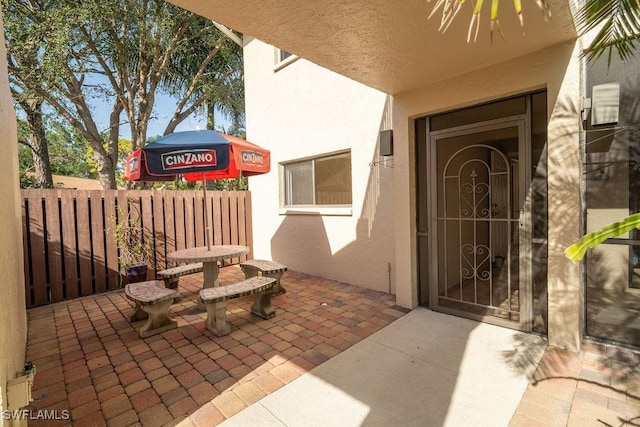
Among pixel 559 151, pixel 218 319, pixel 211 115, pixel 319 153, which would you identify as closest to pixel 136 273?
pixel 218 319

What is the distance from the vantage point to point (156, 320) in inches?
150

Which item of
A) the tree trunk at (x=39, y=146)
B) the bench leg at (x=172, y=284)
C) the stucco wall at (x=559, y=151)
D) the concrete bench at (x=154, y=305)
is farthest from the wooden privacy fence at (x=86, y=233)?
the tree trunk at (x=39, y=146)

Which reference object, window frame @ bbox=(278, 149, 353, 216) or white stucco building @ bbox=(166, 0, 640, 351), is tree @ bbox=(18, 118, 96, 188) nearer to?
window frame @ bbox=(278, 149, 353, 216)

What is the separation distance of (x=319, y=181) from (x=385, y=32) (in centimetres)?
388

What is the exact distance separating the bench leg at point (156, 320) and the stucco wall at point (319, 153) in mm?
3153

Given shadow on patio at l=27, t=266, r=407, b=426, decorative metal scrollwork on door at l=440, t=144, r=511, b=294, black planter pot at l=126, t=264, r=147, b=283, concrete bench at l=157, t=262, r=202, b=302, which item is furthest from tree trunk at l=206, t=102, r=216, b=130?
decorative metal scrollwork on door at l=440, t=144, r=511, b=294

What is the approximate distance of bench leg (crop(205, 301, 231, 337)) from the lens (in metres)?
3.71

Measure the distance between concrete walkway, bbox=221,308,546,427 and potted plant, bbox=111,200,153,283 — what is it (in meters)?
4.47

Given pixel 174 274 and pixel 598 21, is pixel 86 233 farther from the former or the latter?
pixel 598 21

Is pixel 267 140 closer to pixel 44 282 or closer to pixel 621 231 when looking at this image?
pixel 44 282

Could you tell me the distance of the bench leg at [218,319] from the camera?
3.71m

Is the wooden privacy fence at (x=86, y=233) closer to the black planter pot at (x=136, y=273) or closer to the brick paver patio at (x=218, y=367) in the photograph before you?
the black planter pot at (x=136, y=273)

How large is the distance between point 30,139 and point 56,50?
5142 mm

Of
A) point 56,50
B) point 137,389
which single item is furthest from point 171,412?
point 56,50
